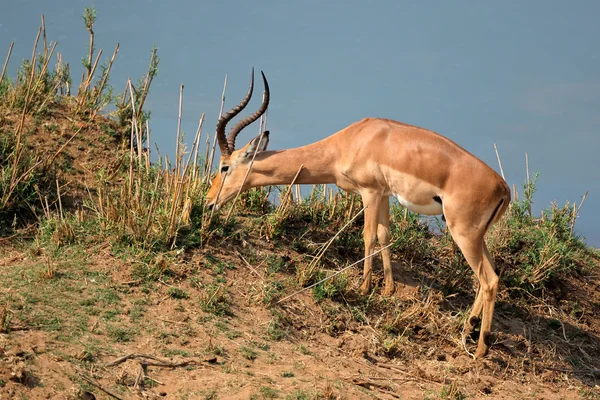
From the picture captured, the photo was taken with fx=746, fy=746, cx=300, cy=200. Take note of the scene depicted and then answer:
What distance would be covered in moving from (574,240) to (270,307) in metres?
6.24

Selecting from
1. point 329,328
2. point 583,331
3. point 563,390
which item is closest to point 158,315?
point 329,328

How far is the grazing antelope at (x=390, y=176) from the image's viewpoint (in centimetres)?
806

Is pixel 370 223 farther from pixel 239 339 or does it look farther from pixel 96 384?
pixel 96 384

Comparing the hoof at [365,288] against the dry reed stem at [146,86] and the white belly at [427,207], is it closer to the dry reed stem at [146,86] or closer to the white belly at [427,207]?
the white belly at [427,207]

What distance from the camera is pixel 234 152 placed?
938 centimetres

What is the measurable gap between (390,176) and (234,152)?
2.08 m

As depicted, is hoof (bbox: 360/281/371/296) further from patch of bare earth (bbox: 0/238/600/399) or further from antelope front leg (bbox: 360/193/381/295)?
patch of bare earth (bbox: 0/238/600/399)

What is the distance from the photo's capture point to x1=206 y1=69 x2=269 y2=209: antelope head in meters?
9.12

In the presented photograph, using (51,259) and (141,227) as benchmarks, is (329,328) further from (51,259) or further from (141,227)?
(51,259)

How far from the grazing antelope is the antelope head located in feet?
0.04

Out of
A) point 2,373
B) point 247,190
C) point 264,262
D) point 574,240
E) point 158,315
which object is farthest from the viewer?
point 574,240

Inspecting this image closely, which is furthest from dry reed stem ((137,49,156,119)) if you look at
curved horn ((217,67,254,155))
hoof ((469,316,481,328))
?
hoof ((469,316,481,328))

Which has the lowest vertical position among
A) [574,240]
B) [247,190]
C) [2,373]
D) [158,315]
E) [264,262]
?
[2,373]

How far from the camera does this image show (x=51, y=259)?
26.0 ft
